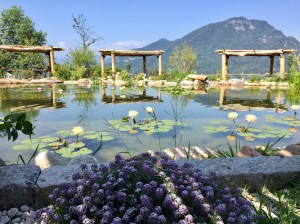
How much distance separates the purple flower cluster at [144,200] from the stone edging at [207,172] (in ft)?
1.43

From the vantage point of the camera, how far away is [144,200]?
1190 millimetres

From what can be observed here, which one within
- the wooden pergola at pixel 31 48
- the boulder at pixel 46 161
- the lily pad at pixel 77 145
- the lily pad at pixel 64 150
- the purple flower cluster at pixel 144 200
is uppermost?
the wooden pergola at pixel 31 48

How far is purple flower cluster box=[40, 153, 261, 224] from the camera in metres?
1.20

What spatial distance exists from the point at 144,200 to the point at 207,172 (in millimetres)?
902

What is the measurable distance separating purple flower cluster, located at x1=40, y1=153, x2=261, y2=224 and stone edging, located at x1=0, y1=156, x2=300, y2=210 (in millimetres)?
436

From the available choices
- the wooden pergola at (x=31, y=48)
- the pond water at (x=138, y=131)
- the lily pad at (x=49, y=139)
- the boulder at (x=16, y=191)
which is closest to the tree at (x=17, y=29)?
the wooden pergola at (x=31, y=48)

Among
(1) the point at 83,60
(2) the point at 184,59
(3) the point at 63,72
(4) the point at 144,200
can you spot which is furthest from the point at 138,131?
(2) the point at 184,59

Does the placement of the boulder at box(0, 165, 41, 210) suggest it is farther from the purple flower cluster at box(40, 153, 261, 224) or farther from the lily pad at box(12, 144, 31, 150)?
the lily pad at box(12, 144, 31, 150)

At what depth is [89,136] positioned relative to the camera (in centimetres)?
381

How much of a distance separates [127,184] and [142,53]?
19.2m

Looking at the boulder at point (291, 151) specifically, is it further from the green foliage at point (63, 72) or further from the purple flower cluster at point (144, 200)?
the green foliage at point (63, 72)

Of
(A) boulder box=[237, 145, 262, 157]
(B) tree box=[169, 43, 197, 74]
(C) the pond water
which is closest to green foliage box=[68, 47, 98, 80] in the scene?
(B) tree box=[169, 43, 197, 74]

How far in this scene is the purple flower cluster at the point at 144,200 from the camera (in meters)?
1.20

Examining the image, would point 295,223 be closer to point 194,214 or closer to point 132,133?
point 194,214
